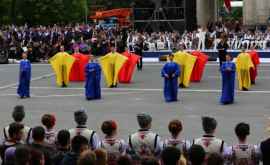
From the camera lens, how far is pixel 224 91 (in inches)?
802

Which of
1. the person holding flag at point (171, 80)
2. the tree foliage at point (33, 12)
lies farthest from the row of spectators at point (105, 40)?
the tree foliage at point (33, 12)

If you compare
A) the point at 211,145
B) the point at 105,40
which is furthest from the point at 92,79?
the point at 105,40

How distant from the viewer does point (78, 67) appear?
27344 mm

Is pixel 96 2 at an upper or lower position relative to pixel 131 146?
upper

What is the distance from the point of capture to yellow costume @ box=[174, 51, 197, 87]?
80.5ft

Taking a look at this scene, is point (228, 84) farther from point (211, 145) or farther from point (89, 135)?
point (211, 145)

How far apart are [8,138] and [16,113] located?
1.37 meters

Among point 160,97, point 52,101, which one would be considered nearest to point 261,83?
point 160,97

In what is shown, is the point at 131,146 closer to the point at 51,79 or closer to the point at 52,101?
the point at 52,101

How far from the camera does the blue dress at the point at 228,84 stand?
20.3m

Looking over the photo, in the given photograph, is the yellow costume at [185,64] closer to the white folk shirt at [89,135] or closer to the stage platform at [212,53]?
the stage platform at [212,53]

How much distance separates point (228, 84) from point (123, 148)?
37.4 feet

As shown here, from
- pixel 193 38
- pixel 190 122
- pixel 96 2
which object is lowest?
pixel 190 122

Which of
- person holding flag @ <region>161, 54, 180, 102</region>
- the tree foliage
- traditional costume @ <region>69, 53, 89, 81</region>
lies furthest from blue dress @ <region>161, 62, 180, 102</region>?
the tree foliage
